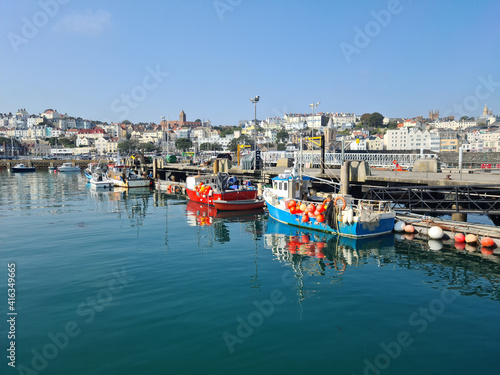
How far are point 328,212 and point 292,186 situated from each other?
5.05 metres

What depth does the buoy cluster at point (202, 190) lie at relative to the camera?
39544 mm

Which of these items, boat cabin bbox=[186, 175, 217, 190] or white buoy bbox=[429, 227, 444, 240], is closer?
white buoy bbox=[429, 227, 444, 240]

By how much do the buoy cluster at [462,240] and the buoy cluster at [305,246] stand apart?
6465mm

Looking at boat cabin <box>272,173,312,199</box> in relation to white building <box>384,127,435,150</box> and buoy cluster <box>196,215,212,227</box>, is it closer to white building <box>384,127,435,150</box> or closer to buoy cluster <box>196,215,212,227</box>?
buoy cluster <box>196,215,212,227</box>

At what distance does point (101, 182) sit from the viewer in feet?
208

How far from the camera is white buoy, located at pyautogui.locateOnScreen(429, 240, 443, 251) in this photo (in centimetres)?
2247

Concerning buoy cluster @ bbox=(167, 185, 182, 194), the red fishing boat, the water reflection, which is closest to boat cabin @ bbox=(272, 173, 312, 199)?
the water reflection

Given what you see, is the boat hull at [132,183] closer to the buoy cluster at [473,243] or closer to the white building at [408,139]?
the buoy cluster at [473,243]

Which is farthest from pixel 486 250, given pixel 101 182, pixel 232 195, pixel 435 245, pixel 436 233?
pixel 101 182

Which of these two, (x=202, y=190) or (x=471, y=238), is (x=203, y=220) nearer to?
(x=202, y=190)

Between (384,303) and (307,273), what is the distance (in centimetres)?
450

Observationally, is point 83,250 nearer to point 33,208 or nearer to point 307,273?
point 307,273

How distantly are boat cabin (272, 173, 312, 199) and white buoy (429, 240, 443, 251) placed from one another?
10392mm

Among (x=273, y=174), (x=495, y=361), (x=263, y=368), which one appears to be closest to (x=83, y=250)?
(x=263, y=368)
